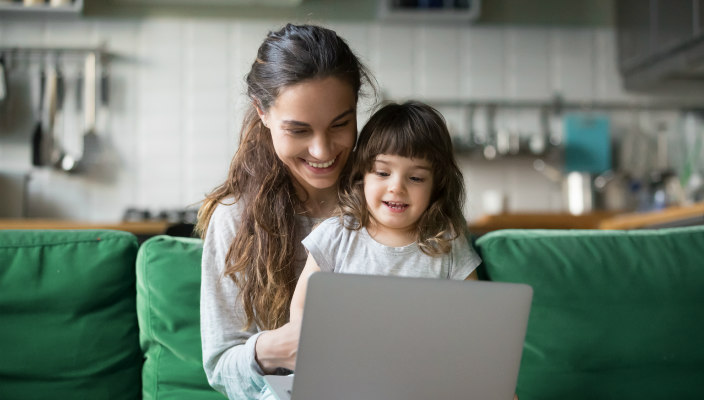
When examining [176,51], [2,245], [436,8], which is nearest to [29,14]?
[176,51]

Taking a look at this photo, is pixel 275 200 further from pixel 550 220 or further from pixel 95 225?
pixel 550 220

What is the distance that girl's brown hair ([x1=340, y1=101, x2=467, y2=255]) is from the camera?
4.54 feet

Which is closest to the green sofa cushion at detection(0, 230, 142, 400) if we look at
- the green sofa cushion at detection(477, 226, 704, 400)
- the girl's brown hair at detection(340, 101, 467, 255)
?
the girl's brown hair at detection(340, 101, 467, 255)

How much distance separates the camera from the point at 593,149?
4.42 m

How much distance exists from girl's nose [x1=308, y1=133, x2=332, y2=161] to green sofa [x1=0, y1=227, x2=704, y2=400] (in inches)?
14.1

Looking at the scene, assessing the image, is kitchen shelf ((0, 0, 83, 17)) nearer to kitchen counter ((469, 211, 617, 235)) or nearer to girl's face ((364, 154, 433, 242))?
kitchen counter ((469, 211, 617, 235))

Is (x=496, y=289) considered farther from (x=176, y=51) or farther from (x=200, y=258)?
(x=176, y=51)

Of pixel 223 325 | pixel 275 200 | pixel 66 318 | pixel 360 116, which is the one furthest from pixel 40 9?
pixel 223 325

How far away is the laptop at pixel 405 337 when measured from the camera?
3.40 feet

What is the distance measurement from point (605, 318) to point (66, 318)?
1.03 m

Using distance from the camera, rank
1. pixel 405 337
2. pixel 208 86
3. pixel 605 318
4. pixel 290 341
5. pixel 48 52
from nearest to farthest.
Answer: pixel 405 337, pixel 290 341, pixel 605 318, pixel 48 52, pixel 208 86

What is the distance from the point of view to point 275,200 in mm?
1476

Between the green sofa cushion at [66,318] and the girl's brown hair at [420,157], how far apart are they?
1.63ft

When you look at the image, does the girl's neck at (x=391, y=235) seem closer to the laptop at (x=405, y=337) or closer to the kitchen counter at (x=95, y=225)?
the laptop at (x=405, y=337)
